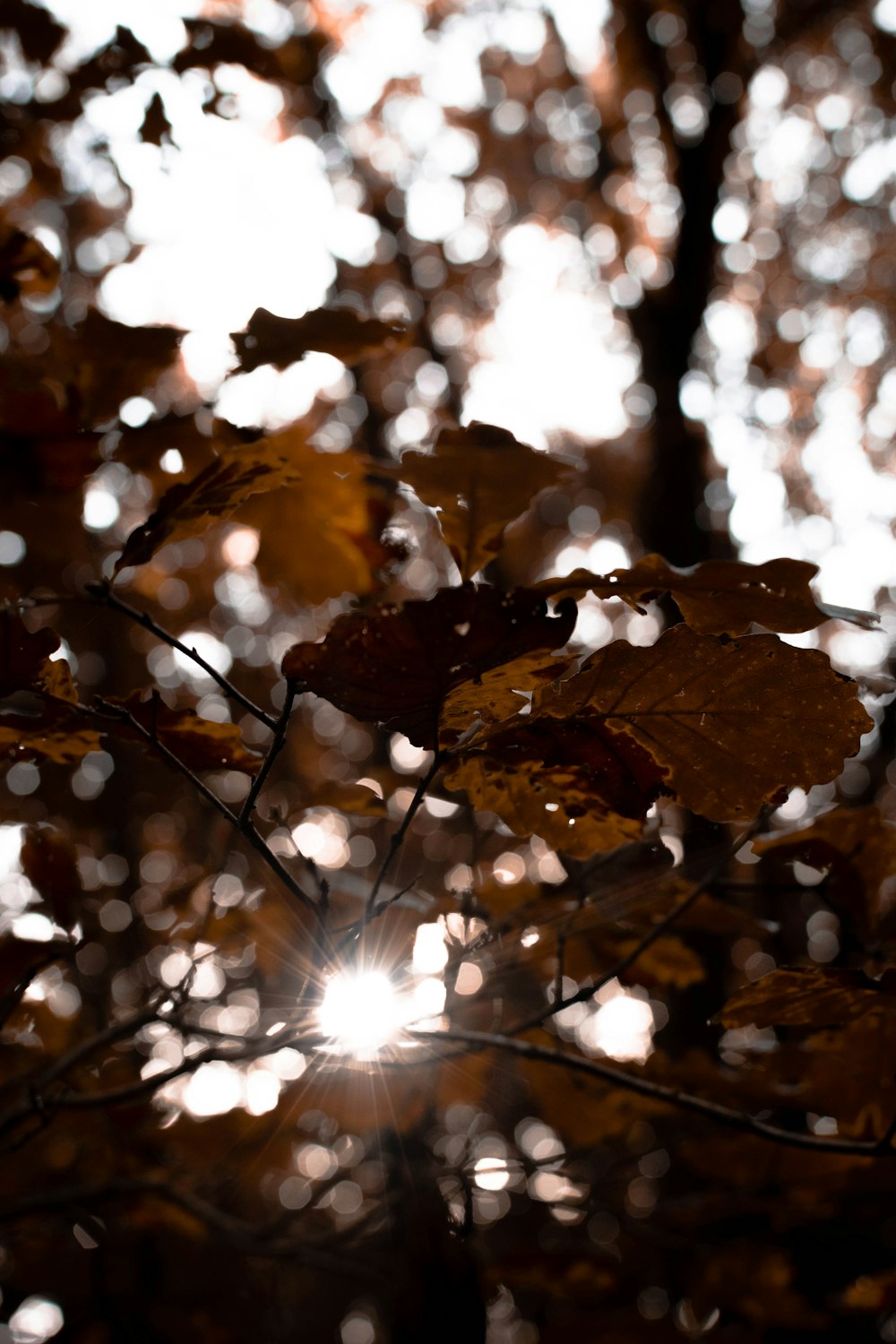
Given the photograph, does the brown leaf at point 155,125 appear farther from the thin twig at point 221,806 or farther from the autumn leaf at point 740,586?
the autumn leaf at point 740,586

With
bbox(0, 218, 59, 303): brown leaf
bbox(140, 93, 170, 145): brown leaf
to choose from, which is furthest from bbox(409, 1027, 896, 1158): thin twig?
bbox(140, 93, 170, 145): brown leaf

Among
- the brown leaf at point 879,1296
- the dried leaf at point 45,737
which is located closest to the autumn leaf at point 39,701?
the dried leaf at point 45,737

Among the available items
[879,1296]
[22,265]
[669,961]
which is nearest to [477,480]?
[22,265]

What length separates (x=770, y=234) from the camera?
4.84 meters

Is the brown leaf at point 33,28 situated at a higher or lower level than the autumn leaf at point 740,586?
higher

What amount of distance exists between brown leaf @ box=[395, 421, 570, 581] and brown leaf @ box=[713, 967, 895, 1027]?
47 centimetres

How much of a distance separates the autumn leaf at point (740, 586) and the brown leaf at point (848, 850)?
0.49m

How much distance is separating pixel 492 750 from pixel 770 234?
17.4 ft

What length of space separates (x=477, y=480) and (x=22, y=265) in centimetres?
81

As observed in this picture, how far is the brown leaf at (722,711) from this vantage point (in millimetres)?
584

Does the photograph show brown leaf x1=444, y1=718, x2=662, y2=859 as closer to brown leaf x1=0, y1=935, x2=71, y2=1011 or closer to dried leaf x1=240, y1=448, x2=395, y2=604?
dried leaf x1=240, y1=448, x2=395, y2=604

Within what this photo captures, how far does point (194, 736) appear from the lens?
74 cm

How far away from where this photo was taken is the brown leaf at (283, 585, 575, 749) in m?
0.51

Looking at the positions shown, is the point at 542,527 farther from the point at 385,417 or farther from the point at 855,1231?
the point at 855,1231
